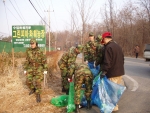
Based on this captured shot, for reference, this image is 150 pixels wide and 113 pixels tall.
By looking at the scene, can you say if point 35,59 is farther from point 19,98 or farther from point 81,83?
point 81,83

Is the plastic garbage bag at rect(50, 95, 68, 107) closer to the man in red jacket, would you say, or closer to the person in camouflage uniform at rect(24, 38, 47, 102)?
the person in camouflage uniform at rect(24, 38, 47, 102)

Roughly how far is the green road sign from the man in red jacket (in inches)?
142

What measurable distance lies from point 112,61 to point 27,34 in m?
4.58

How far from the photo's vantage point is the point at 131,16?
28984 millimetres

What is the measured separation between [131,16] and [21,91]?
27.1m

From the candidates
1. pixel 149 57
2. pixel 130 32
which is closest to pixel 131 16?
pixel 130 32

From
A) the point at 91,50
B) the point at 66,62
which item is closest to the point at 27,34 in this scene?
the point at 66,62

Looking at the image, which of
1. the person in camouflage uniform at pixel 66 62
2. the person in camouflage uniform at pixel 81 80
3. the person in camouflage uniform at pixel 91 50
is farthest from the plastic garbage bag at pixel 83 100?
the person in camouflage uniform at pixel 91 50

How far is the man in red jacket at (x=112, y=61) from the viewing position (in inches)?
145

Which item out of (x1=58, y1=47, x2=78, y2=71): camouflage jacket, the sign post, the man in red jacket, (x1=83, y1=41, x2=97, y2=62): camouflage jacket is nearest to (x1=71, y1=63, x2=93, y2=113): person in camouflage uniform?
the man in red jacket

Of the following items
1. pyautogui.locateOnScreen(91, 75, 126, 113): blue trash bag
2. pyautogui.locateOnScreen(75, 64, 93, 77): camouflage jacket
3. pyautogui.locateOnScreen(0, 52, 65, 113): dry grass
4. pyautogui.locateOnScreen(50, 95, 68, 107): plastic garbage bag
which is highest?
pyautogui.locateOnScreen(75, 64, 93, 77): camouflage jacket

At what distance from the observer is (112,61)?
3754mm

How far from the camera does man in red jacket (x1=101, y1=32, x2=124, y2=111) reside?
3.68m

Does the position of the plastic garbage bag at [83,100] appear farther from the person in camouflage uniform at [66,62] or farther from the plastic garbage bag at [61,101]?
the person in camouflage uniform at [66,62]
